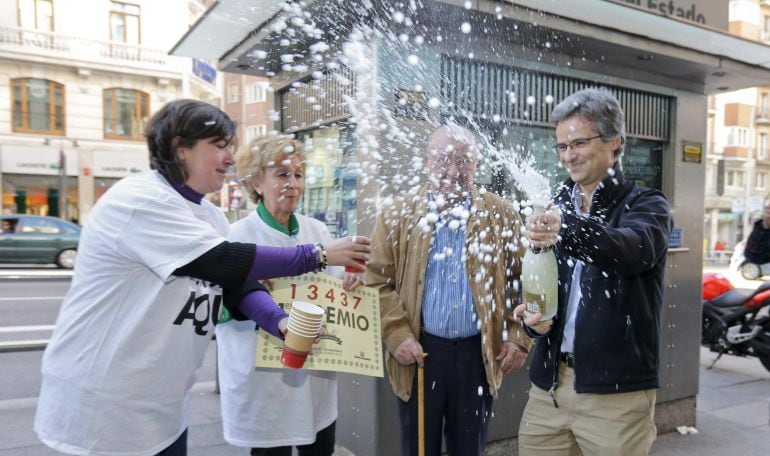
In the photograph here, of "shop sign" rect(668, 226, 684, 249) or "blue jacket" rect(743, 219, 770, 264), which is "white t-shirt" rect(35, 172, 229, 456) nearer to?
"shop sign" rect(668, 226, 684, 249)

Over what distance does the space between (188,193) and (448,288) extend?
1.30 m

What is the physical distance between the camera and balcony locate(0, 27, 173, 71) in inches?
757

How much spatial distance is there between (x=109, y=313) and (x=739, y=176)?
4991cm

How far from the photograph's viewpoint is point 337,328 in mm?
2434

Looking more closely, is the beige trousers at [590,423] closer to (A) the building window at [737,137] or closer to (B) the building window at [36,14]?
(B) the building window at [36,14]

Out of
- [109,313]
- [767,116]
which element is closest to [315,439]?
[109,313]

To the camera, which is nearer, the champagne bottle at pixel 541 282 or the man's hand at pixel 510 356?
the champagne bottle at pixel 541 282

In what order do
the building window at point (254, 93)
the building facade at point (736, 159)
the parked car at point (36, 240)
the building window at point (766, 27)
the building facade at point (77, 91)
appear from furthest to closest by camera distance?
the building facade at point (736, 159) → the building window at point (766, 27) → the building facade at point (77, 91) → the parked car at point (36, 240) → the building window at point (254, 93)

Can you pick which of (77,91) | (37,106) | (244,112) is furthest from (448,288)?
(37,106)

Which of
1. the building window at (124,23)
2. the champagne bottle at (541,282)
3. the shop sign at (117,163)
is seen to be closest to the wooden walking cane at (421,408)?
the champagne bottle at (541,282)

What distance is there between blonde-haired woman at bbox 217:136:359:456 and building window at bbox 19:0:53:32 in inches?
758

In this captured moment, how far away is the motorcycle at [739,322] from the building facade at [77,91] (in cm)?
1679

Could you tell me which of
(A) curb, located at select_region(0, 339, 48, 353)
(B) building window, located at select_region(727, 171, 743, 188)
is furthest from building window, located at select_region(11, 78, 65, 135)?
(B) building window, located at select_region(727, 171, 743, 188)

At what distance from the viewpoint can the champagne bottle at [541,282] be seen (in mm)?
2139
